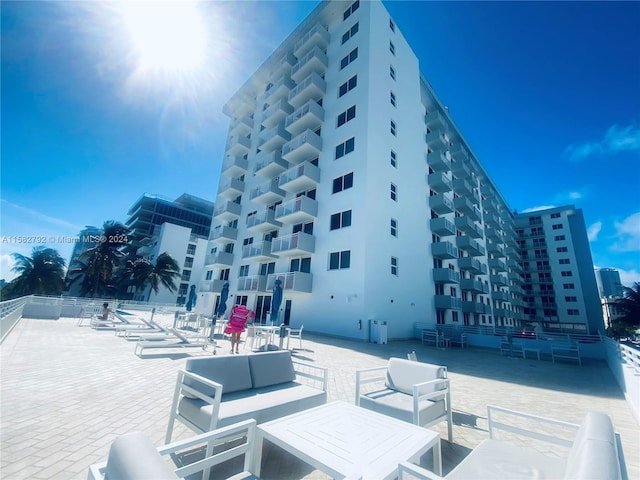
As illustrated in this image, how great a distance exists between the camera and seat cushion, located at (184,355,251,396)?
11.7 ft

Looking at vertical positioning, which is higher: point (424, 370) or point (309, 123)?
point (309, 123)

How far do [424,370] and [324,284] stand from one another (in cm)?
1340

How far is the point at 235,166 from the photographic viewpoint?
1144 inches

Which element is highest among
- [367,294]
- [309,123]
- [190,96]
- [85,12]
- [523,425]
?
[309,123]

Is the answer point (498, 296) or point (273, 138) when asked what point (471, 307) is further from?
point (273, 138)

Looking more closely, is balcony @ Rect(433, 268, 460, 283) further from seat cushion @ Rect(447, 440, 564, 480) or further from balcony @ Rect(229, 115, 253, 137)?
balcony @ Rect(229, 115, 253, 137)

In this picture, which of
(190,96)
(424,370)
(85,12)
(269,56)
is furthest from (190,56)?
(269,56)

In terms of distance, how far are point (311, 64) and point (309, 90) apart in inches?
102

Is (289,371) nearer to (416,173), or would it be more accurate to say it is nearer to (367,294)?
(367,294)

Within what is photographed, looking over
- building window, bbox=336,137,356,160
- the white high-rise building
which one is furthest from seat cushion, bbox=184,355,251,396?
building window, bbox=336,137,356,160

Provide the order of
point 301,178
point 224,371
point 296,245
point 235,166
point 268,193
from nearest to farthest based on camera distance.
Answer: point 224,371 < point 296,245 < point 301,178 < point 268,193 < point 235,166

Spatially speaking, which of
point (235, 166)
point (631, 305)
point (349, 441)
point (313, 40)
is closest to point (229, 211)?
point (235, 166)

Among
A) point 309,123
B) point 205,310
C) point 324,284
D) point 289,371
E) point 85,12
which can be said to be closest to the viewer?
point 289,371

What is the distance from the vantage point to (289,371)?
4.59 meters
